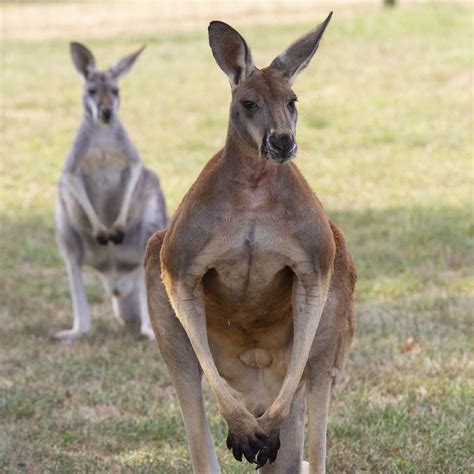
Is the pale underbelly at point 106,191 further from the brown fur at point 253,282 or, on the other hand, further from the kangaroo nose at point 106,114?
the brown fur at point 253,282

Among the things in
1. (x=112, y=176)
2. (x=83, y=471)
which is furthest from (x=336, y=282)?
(x=112, y=176)

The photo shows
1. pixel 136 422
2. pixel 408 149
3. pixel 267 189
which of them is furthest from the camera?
pixel 408 149

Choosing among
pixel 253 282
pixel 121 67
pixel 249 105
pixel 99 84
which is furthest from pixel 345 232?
pixel 249 105

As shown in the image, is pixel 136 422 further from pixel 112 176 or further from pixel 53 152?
pixel 53 152

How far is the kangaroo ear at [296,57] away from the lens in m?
3.10

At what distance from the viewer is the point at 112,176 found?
20.5 feet

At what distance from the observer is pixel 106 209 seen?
6234 mm

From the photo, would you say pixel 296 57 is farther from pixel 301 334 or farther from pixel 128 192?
pixel 128 192

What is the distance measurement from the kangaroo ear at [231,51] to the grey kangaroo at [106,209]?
2882 mm

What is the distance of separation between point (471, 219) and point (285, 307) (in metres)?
4.61

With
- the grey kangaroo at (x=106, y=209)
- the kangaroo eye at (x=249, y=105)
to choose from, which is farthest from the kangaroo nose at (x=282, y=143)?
the grey kangaroo at (x=106, y=209)

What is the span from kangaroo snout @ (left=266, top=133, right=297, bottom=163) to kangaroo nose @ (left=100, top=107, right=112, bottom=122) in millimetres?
3455

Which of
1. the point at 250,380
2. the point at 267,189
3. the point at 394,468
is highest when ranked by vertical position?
the point at 267,189

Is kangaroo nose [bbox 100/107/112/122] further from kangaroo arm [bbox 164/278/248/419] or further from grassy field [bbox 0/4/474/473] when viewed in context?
kangaroo arm [bbox 164/278/248/419]
